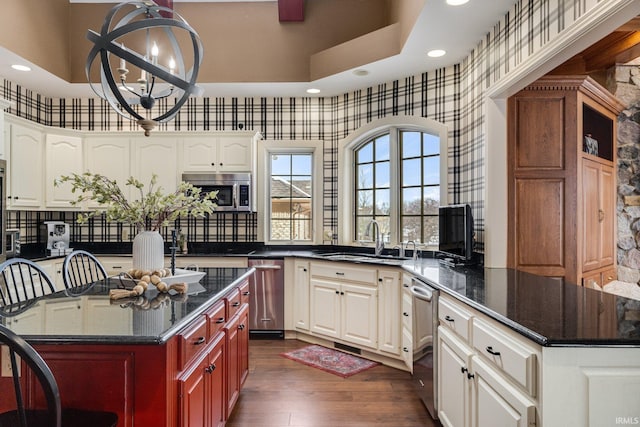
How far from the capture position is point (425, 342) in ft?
8.63

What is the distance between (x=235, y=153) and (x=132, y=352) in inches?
136

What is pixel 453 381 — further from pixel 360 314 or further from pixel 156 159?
pixel 156 159

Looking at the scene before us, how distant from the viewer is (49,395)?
3.59ft

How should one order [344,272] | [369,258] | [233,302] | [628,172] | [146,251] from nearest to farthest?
[146,251] < [233,302] < [344,272] < [369,258] < [628,172]

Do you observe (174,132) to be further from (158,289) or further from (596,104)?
(596,104)

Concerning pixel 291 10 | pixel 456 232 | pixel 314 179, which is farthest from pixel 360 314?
pixel 291 10

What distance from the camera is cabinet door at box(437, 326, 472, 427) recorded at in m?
1.98

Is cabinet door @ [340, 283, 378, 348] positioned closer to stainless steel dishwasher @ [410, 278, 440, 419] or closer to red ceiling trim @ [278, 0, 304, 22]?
stainless steel dishwasher @ [410, 278, 440, 419]

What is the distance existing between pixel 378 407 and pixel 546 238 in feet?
6.09

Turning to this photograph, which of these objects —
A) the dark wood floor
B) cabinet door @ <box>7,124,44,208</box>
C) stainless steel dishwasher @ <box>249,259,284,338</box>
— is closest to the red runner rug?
the dark wood floor

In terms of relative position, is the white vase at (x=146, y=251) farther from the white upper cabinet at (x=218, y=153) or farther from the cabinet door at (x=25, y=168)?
the cabinet door at (x=25, y=168)

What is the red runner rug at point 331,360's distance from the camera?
3.49 metres

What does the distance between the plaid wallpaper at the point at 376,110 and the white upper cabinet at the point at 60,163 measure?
43 cm

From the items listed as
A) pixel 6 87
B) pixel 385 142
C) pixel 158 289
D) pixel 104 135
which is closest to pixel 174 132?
pixel 104 135
